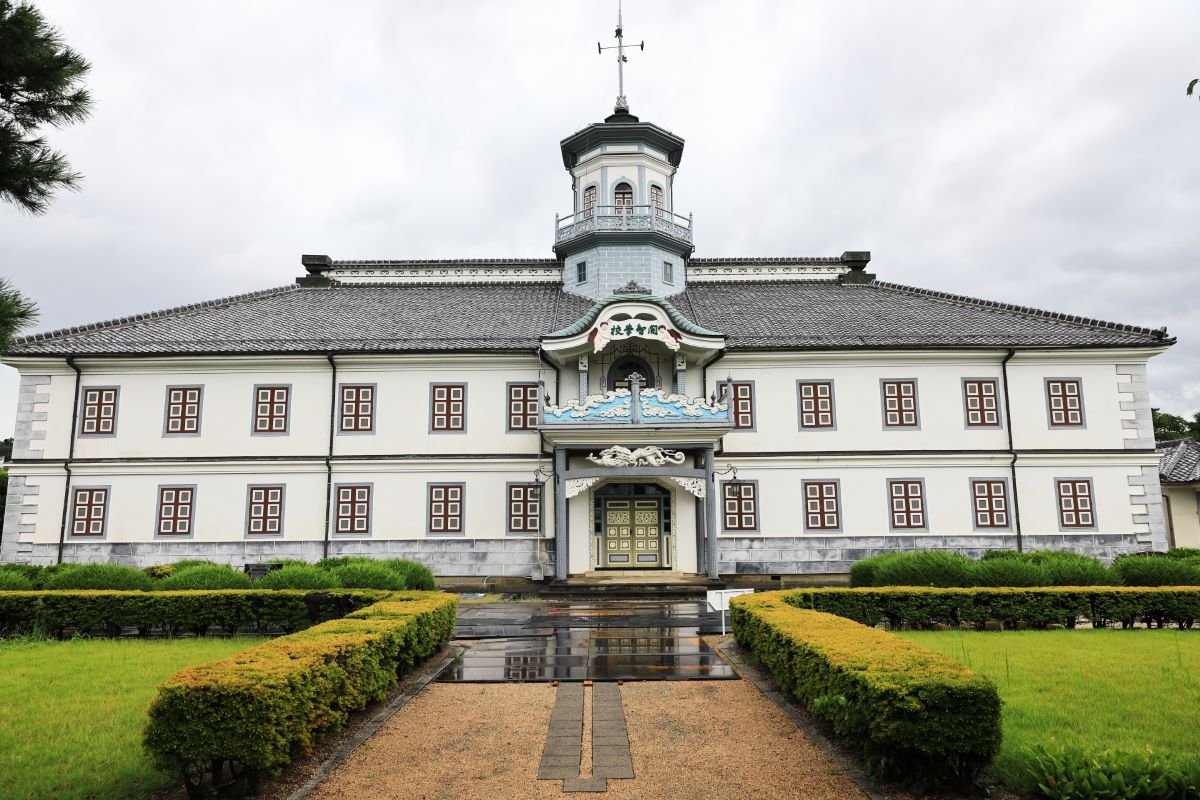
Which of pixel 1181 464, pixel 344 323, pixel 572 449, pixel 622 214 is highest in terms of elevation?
pixel 622 214

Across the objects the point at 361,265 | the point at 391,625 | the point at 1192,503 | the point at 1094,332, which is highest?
the point at 361,265

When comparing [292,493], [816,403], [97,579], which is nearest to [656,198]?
[816,403]

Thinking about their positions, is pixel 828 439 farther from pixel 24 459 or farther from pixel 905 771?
pixel 24 459

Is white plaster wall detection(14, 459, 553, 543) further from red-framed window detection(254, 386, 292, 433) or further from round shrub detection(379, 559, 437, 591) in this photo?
round shrub detection(379, 559, 437, 591)

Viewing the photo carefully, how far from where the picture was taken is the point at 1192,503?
101 ft

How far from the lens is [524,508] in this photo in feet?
82.2

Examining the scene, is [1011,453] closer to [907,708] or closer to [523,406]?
[523,406]

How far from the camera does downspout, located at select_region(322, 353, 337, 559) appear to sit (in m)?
24.9

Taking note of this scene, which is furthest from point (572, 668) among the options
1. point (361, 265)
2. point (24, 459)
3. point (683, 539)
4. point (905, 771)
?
point (361, 265)

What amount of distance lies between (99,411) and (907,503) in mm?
25187

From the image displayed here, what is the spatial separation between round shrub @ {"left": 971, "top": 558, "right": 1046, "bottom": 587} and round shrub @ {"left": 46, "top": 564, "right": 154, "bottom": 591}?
17.2m

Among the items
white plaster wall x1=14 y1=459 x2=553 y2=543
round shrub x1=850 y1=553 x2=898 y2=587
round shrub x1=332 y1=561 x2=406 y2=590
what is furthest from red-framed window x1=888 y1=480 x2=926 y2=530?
round shrub x1=332 y1=561 x2=406 y2=590

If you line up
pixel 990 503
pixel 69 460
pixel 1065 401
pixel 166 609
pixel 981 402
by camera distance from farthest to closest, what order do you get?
pixel 981 402, pixel 1065 401, pixel 990 503, pixel 69 460, pixel 166 609

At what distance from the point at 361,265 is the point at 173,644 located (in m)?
21.7
